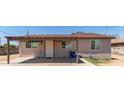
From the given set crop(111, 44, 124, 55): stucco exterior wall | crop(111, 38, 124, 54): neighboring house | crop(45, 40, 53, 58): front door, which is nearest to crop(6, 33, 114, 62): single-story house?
crop(45, 40, 53, 58): front door

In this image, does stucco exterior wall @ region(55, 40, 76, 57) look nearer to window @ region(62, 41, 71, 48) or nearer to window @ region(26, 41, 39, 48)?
window @ region(62, 41, 71, 48)

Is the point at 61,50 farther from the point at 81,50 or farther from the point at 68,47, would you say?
the point at 81,50

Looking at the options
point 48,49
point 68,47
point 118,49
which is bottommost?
point 118,49

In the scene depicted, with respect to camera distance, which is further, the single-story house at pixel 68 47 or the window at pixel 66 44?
the window at pixel 66 44

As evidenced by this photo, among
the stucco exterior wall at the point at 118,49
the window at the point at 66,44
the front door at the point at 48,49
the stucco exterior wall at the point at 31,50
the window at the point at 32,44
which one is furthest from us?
the stucco exterior wall at the point at 118,49

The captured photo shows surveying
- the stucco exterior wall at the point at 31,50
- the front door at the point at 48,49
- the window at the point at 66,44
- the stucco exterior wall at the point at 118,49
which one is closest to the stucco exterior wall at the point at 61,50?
the window at the point at 66,44

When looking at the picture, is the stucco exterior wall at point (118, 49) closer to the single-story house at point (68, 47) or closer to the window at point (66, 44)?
the single-story house at point (68, 47)

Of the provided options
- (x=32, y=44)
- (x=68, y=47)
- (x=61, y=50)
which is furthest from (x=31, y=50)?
(x=68, y=47)

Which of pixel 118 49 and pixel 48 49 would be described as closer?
pixel 48 49
